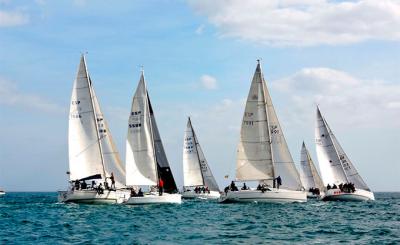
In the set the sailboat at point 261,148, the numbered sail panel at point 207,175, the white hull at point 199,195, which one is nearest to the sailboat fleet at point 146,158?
the sailboat at point 261,148

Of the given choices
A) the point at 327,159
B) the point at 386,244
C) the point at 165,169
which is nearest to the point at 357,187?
the point at 327,159

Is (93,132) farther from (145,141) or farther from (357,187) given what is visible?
(357,187)

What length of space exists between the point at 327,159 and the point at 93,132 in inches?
1144

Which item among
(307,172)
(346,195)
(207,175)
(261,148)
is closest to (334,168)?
(346,195)

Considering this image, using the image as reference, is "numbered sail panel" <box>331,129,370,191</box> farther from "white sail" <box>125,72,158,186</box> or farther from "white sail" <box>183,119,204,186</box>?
"white sail" <box>125,72,158,186</box>

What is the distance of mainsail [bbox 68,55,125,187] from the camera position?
49562 millimetres

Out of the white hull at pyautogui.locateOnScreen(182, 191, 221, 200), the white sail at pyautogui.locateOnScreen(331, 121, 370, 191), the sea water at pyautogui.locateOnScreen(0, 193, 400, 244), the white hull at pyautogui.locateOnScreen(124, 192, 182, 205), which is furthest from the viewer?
the white hull at pyautogui.locateOnScreen(182, 191, 221, 200)

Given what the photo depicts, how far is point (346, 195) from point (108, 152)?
25.7 meters

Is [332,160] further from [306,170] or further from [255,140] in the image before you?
[306,170]

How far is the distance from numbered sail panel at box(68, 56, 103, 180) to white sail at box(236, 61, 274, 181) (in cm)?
1306

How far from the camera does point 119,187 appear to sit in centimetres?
5306

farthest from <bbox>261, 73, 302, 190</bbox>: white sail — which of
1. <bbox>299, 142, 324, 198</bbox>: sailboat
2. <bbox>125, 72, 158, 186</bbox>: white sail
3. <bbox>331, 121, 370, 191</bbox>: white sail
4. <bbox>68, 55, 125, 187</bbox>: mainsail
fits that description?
<bbox>299, 142, 324, 198</bbox>: sailboat

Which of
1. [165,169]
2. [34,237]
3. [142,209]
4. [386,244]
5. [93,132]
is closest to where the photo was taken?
[386,244]

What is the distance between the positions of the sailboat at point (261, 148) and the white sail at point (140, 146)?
718 cm
